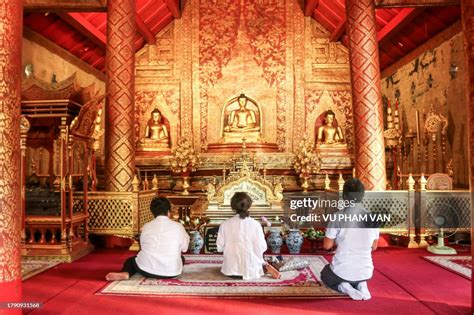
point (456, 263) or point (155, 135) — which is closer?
point (456, 263)

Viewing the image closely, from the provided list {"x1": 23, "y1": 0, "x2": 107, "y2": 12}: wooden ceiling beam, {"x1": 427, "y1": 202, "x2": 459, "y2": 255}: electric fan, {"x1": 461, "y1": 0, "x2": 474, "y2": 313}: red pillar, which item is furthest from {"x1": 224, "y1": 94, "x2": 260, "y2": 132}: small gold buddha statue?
{"x1": 461, "y1": 0, "x2": 474, "y2": 313}: red pillar

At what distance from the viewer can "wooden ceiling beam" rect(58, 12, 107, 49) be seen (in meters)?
9.25

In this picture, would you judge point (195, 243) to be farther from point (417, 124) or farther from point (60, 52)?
point (60, 52)

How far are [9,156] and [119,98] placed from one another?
171 inches

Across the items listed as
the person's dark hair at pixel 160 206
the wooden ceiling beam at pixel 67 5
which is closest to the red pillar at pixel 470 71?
the person's dark hair at pixel 160 206

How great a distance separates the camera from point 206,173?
10.9 meters

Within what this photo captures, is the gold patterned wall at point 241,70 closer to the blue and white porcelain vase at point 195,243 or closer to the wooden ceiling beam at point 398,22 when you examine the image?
the wooden ceiling beam at point 398,22

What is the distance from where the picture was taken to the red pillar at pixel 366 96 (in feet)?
23.5

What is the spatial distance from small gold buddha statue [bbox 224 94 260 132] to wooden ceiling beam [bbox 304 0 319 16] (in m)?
2.60

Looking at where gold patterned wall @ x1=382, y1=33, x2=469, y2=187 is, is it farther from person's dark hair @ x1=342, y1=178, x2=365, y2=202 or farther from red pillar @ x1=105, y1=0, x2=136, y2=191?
red pillar @ x1=105, y1=0, x2=136, y2=191

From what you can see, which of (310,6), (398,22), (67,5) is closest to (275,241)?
(67,5)

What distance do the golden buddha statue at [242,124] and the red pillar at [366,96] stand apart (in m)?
4.70

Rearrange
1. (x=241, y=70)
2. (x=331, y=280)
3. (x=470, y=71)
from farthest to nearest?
(x=241, y=70)
(x=331, y=280)
(x=470, y=71)

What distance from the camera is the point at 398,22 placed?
962 centimetres
